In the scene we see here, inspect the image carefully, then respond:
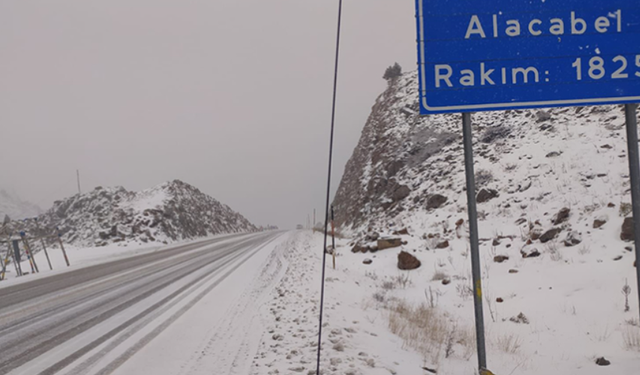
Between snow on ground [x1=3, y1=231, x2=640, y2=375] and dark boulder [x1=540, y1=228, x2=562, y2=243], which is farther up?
dark boulder [x1=540, y1=228, x2=562, y2=243]

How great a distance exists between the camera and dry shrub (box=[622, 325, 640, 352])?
5.06m

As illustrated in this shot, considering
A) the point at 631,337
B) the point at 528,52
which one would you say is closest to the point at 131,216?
the point at 631,337

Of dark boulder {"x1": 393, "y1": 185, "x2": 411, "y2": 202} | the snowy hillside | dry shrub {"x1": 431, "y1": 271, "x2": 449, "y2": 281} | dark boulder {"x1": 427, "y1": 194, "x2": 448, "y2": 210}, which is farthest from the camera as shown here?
dark boulder {"x1": 393, "y1": 185, "x2": 411, "y2": 202}

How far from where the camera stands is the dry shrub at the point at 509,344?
5364 mm

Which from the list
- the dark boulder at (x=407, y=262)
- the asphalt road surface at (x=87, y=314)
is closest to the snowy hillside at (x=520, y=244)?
the dark boulder at (x=407, y=262)

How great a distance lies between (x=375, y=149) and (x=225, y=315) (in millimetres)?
28811

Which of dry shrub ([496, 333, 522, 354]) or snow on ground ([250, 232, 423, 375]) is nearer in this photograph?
snow on ground ([250, 232, 423, 375])

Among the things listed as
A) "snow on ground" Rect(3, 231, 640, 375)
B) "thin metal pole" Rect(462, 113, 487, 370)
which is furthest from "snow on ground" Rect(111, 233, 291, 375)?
"thin metal pole" Rect(462, 113, 487, 370)

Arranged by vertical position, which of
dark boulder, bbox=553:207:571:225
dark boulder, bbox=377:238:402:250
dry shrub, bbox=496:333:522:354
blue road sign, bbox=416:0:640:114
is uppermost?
blue road sign, bbox=416:0:640:114

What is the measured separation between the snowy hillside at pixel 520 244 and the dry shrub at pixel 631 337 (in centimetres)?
2

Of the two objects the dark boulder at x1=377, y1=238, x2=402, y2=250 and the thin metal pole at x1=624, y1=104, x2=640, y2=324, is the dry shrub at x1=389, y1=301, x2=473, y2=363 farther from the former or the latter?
the dark boulder at x1=377, y1=238, x2=402, y2=250

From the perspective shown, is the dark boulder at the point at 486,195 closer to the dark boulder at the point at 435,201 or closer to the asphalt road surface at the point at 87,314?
the dark boulder at the point at 435,201

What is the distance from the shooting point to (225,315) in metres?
6.03

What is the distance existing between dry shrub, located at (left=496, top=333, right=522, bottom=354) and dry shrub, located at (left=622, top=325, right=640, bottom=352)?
1.37 meters
